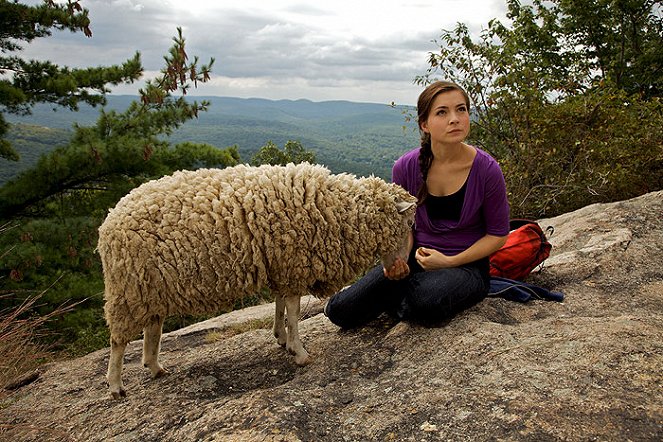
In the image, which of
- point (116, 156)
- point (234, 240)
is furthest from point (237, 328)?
point (116, 156)

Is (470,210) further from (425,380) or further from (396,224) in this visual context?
(425,380)

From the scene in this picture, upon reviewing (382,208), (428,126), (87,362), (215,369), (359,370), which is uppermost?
(428,126)

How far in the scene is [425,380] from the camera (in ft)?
11.1

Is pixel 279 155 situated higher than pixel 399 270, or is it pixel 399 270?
pixel 399 270

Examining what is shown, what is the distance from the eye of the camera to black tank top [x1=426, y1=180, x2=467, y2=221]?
4316 mm

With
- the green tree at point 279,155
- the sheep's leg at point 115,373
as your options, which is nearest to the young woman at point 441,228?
the sheep's leg at point 115,373

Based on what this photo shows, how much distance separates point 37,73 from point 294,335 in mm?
10988

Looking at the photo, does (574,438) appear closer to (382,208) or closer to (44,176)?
(382,208)

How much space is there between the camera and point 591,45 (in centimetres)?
1694

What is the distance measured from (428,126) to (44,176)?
9.91 m

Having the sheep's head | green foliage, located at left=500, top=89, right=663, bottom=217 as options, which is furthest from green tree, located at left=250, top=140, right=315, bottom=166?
the sheep's head

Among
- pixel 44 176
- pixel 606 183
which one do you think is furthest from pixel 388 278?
pixel 44 176

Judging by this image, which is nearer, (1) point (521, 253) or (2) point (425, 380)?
(2) point (425, 380)

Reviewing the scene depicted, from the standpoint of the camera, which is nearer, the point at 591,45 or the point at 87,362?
the point at 87,362
